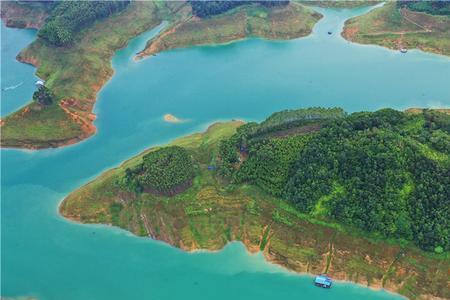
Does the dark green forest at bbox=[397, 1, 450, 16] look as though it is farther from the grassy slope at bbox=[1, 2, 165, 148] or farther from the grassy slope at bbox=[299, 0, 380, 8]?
the grassy slope at bbox=[1, 2, 165, 148]

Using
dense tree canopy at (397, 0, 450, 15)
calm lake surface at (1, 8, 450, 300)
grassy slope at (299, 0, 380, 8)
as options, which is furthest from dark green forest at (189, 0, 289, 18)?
dense tree canopy at (397, 0, 450, 15)

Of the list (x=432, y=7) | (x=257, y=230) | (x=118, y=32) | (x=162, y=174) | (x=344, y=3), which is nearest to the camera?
(x=257, y=230)

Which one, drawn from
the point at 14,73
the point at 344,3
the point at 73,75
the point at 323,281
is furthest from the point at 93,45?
the point at 323,281

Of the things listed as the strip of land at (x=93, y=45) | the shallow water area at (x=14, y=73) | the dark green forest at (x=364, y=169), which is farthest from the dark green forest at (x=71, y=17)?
the dark green forest at (x=364, y=169)

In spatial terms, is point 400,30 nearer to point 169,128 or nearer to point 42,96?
point 169,128

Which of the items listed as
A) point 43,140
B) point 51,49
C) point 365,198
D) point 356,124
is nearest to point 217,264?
point 365,198

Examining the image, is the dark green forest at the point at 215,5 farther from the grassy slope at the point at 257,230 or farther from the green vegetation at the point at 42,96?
the grassy slope at the point at 257,230

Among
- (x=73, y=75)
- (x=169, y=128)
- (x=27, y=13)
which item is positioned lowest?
(x=169, y=128)
